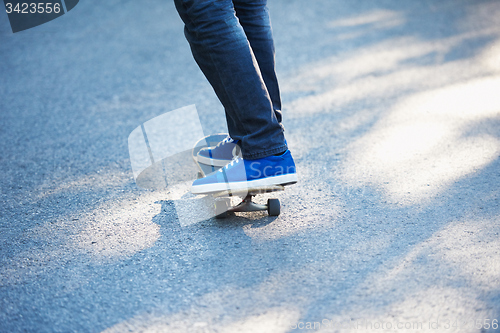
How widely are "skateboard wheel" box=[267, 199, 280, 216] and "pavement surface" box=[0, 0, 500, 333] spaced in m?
0.05

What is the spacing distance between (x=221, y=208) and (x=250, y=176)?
0.60 feet

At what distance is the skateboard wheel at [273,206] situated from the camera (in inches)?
71.9

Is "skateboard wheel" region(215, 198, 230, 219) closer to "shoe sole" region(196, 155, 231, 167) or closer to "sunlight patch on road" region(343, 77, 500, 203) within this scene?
"shoe sole" region(196, 155, 231, 167)

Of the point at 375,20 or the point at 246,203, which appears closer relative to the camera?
the point at 246,203

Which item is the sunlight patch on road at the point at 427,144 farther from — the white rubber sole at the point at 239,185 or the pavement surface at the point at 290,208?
the white rubber sole at the point at 239,185

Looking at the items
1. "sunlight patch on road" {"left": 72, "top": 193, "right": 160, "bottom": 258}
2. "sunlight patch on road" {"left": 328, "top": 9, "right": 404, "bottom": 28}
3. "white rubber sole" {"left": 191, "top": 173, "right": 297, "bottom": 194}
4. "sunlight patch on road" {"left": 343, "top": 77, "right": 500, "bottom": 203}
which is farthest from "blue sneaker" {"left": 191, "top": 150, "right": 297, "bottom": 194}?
"sunlight patch on road" {"left": 328, "top": 9, "right": 404, "bottom": 28}

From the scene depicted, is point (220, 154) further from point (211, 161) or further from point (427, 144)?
point (427, 144)

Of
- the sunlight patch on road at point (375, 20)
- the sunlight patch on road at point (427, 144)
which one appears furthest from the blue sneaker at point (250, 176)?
the sunlight patch on road at point (375, 20)

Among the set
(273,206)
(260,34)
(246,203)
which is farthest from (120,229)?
(260,34)

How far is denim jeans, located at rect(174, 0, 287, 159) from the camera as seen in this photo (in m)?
1.63

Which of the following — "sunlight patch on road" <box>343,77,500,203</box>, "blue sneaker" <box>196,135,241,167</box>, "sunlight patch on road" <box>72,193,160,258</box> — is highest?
"blue sneaker" <box>196,135,241,167</box>

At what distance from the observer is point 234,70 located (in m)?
1.67

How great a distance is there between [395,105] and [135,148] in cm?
165

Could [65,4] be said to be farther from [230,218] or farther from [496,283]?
[496,283]
